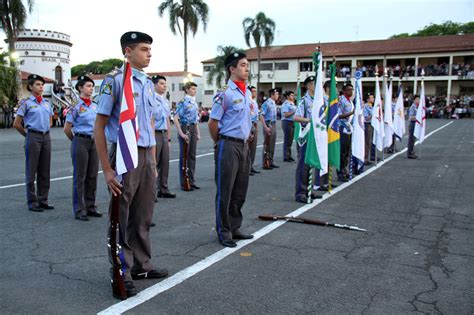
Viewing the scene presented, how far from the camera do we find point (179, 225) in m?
6.23

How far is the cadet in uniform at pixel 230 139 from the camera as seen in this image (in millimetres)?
5305

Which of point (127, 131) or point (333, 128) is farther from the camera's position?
point (333, 128)

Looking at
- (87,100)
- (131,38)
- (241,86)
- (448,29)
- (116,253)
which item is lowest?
(116,253)

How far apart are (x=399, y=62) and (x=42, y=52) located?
44146 millimetres

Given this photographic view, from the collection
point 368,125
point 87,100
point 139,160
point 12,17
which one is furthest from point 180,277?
point 12,17

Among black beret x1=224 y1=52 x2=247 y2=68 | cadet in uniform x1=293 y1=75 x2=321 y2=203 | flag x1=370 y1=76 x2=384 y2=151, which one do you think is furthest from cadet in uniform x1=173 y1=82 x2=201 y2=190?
flag x1=370 y1=76 x2=384 y2=151

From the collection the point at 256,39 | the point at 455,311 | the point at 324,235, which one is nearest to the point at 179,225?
the point at 324,235

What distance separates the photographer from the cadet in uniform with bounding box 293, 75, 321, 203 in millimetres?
7797

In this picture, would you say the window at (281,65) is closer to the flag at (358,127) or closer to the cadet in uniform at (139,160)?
the flag at (358,127)

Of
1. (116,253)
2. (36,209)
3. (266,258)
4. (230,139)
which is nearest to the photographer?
(116,253)

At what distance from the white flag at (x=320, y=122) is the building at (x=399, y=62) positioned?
39082 mm

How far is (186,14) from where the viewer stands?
41.3 metres

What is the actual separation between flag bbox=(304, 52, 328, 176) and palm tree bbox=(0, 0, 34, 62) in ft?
104

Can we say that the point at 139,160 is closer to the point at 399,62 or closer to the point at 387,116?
the point at 387,116
